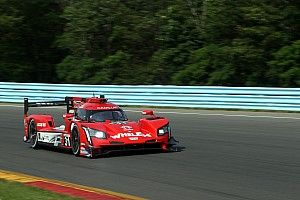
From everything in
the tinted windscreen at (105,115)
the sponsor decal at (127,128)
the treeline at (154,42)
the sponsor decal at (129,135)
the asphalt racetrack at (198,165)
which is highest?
the treeline at (154,42)

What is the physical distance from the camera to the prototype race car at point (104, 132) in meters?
11.7

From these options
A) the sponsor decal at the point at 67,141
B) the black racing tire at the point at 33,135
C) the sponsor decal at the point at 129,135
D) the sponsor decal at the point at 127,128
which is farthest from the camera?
the black racing tire at the point at 33,135

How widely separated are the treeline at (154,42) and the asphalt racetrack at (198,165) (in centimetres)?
1019

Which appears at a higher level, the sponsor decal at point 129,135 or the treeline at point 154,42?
the treeline at point 154,42

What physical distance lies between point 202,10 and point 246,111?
1133 cm

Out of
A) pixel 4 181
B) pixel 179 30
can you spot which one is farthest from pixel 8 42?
pixel 4 181

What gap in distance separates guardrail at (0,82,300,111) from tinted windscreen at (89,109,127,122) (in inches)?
349

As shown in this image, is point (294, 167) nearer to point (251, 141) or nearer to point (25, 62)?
point (251, 141)

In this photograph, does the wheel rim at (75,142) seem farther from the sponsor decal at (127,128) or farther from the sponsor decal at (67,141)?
the sponsor decal at (127,128)

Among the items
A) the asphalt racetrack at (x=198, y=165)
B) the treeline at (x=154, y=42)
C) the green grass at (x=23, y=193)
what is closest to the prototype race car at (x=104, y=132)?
the asphalt racetrack at (x=198, y=165)

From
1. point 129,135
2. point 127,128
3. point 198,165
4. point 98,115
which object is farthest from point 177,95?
point 198,165

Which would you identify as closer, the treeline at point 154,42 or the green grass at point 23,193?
the green grass at point 23,193

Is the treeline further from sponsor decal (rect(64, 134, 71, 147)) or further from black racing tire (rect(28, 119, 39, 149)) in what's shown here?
sponsor decal (rect(64, 134, 71, 147))

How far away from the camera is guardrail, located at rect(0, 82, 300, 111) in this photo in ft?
67.5
